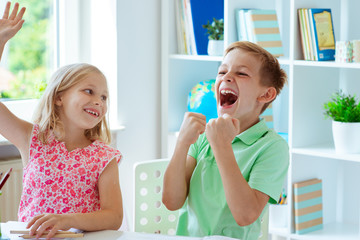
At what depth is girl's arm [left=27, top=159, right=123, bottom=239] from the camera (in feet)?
4.68

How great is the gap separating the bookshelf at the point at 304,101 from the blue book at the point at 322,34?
0.06 m

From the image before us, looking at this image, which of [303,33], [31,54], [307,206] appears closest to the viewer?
[303,33]

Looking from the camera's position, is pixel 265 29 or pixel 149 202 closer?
pixel 149 202

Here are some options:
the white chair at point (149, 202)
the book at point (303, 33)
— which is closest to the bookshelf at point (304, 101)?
the book at point (303, 33)

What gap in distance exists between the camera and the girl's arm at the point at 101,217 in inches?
56.2

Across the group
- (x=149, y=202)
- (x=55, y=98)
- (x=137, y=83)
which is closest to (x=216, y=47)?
(x=137, y=83)

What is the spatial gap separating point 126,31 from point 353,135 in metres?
1.09

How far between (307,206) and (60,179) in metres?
1.24

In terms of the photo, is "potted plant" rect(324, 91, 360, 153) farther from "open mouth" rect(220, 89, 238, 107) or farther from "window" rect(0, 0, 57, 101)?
"window" rect(0, 0, 57, 101)

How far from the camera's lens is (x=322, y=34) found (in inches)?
99.3

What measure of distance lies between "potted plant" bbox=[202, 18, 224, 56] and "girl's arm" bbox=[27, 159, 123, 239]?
114cm

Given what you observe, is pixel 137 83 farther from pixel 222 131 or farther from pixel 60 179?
pixel 222 131

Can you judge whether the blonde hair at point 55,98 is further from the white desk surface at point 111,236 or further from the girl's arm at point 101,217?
the white desk surface at point 111,236

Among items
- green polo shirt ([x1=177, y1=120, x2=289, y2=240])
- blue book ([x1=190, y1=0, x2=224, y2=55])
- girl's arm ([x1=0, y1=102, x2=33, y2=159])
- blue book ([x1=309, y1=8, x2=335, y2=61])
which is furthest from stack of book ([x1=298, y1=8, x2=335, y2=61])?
girl's arm ([x1=0, y1=102, x2=33, y2=159])
